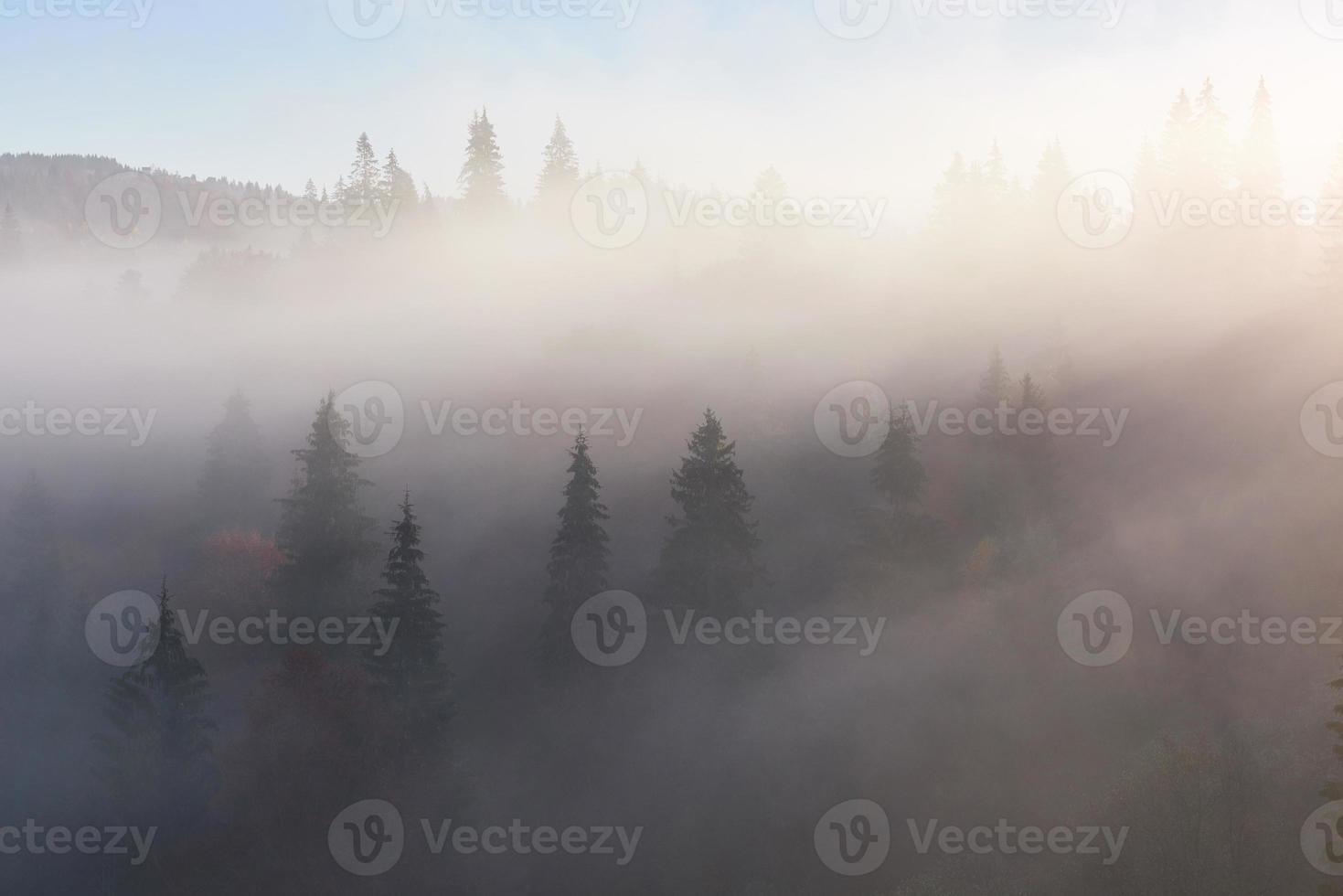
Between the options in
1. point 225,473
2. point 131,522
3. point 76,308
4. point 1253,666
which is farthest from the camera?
point 76,308

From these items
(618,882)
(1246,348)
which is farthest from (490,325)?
(1246,348)

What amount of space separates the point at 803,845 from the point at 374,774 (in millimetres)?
17172

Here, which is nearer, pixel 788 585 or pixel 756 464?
pixel 788 585

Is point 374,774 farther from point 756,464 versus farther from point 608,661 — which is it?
point 756,464

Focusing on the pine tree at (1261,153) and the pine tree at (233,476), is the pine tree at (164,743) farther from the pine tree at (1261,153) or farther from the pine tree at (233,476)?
the pine tree at (1261,153)

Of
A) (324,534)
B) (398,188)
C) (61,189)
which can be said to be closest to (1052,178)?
(398,188)

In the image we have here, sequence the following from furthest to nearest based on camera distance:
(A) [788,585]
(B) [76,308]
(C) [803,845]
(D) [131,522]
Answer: (B) [76,308] → (D) [131,522] → (A) [788,585] → (C) [803,845]

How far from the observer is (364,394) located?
2640 inches

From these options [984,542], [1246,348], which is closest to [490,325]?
[984,542]

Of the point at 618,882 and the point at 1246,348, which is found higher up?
the point at 1246,348

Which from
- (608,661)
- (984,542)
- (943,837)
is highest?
(984,542)

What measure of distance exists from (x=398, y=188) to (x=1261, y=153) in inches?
2836

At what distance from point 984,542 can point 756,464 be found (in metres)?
16.9

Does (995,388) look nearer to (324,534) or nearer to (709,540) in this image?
(709,540)
